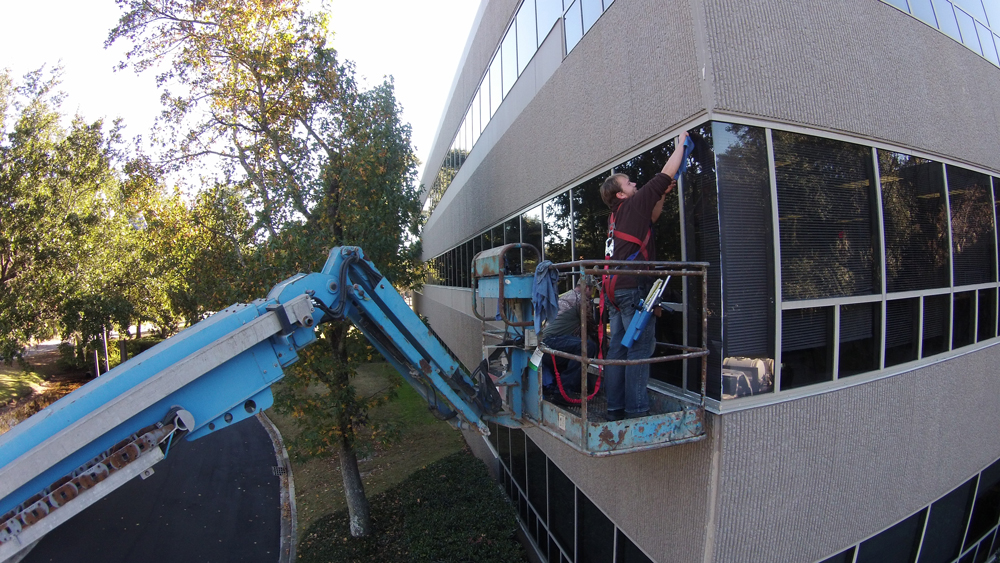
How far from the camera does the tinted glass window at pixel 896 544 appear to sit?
13.5 feet

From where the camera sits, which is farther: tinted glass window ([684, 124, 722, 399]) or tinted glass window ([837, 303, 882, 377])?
tinted glass window ([837, 303, 882, 377])

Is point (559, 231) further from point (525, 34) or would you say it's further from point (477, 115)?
point (477, 115)

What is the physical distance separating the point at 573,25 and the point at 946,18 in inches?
147

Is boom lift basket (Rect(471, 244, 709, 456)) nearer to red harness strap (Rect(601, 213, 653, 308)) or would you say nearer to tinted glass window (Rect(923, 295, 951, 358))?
red harness strap (Rect(601, 213, 653, 308))

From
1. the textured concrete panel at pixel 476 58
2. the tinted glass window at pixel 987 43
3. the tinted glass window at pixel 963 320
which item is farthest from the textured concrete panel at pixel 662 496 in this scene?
the textured concrete panel at pixel 476 58

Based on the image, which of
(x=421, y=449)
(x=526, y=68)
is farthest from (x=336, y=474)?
(x=526, y=68)

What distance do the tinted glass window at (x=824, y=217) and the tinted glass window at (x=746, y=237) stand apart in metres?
0.13

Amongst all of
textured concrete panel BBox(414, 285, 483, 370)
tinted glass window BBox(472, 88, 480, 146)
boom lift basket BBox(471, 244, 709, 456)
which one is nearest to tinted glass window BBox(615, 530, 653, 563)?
boom lift basket BBox(471, 244, 709, 456)

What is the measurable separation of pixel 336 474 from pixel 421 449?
214 cm

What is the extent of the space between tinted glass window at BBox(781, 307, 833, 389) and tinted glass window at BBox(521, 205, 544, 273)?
3.22 m

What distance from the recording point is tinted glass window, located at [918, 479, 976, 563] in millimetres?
4816

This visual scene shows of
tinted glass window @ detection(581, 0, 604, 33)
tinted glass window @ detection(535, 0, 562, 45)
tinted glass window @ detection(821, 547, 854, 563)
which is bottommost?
tinted glass window @ detection(821, 547, 854, 563)

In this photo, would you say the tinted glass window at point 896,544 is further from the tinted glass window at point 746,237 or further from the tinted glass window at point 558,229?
the tinted glass window at point 558,229

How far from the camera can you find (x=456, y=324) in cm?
1240
